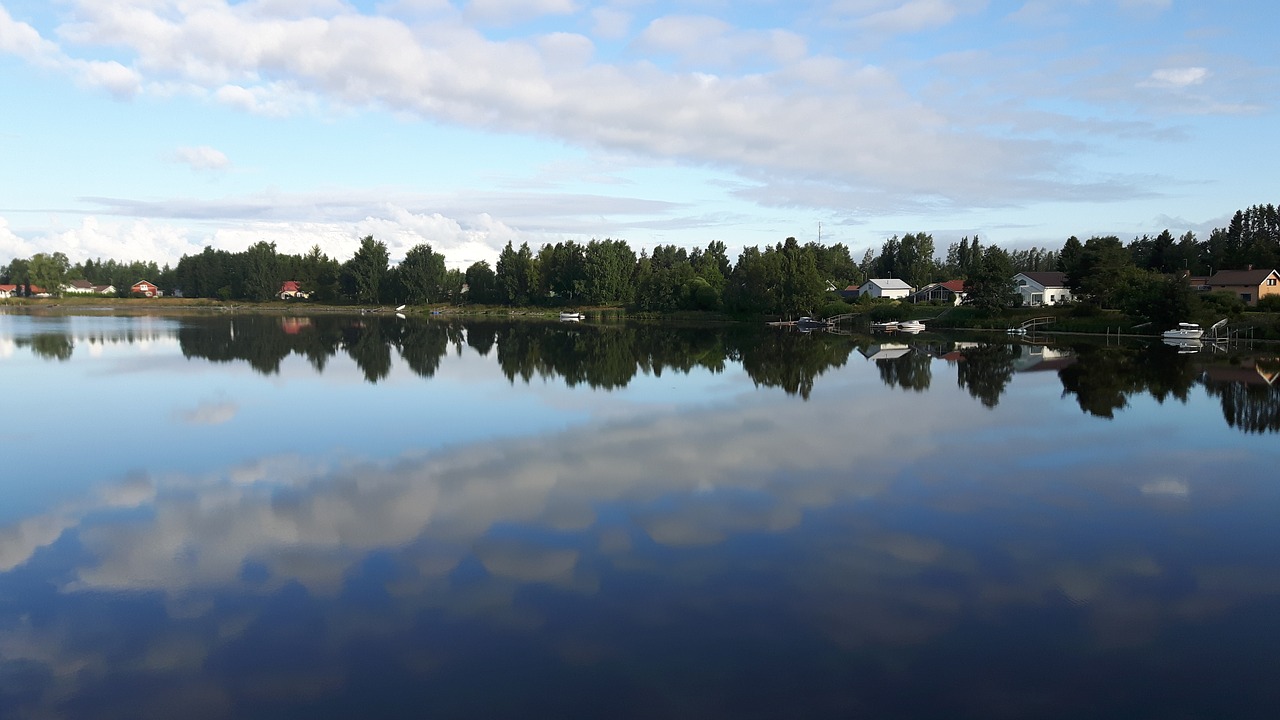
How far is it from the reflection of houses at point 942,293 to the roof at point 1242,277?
20.2 metres

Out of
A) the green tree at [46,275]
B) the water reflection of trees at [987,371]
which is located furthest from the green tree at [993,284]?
the green tree at [46,275]

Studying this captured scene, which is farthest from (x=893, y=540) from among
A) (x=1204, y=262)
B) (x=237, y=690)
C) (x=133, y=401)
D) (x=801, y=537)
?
(x=1204, y=262)

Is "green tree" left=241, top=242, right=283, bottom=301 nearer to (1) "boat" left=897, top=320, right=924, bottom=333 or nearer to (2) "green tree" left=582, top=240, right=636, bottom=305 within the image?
(2) "green tree" left=582, top=240, right=636, bottom=305

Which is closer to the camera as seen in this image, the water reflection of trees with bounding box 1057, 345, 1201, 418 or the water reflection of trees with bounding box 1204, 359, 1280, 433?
the water reflection of trees with bounding box 1204, 359, 1280, 433

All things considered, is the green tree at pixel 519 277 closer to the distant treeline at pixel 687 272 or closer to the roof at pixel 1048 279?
the distant treeline at pixel 687 272

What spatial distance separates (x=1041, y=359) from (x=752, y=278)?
42.4 metres

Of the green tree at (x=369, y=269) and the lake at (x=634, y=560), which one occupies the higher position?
the green tree at (x=369, y=269)

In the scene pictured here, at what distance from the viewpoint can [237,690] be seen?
7.31 m

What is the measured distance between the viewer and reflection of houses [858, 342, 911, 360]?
4309 cm

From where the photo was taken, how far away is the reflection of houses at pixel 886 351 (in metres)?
43.1

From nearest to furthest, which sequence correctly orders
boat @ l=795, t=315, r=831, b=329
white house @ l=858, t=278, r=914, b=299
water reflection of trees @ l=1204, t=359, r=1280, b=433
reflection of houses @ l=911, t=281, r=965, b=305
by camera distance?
water reflection of trees @ l=1204, t=359, r=1280, b=433 → boat @ l=795, t=315, r=831, b=329 → reflection of houses @ l=911, t=281, r=965, b=305 → white house @ l=858, t=278, r=914, b=299

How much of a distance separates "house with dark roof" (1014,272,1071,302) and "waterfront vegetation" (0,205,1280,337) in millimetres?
3858

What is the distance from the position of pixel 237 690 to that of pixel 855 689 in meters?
5.49

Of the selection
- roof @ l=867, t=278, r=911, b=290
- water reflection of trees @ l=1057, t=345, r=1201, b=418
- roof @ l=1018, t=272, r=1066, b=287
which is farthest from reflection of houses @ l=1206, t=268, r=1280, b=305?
roof @ l=867, t=278, r=911, b=290
